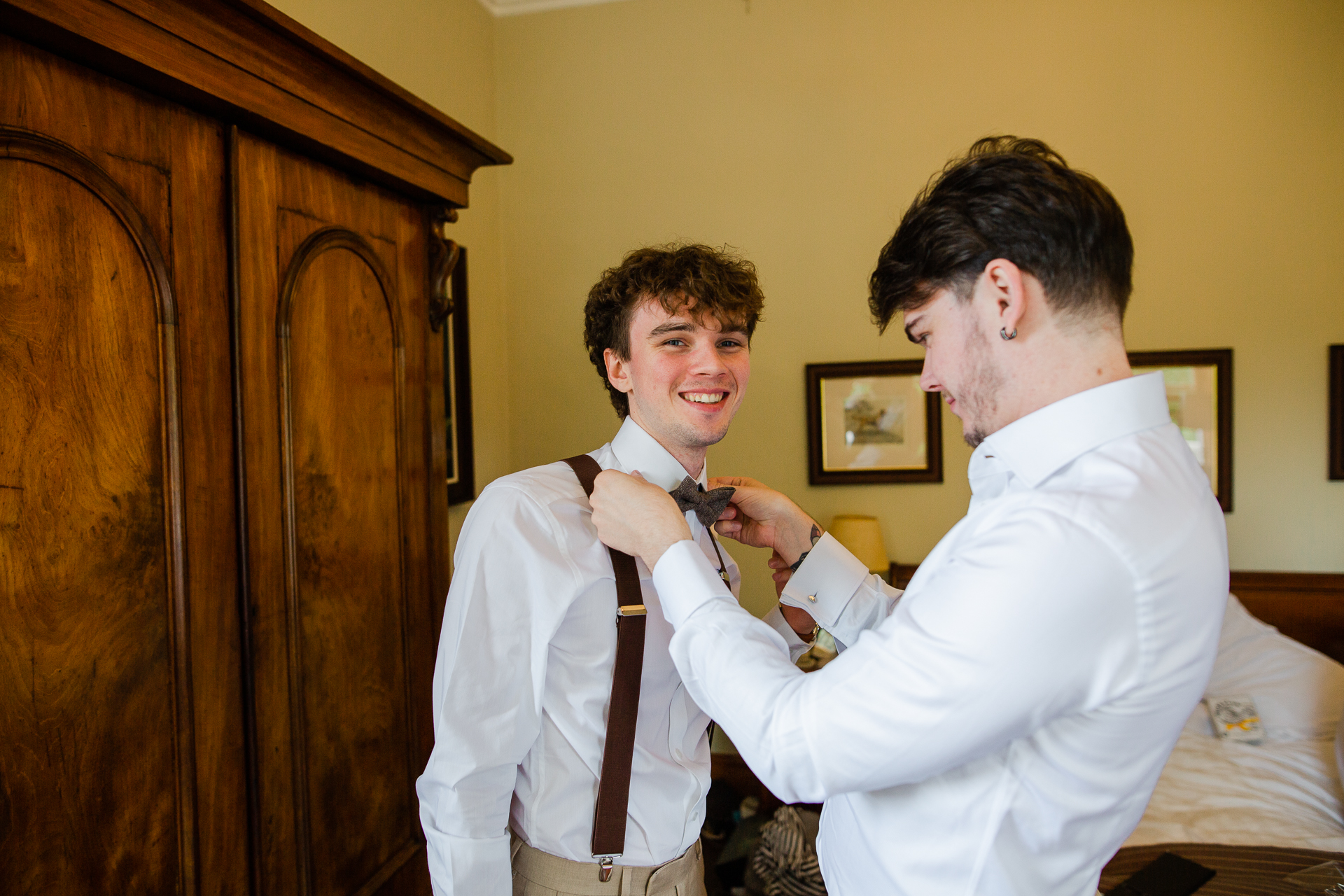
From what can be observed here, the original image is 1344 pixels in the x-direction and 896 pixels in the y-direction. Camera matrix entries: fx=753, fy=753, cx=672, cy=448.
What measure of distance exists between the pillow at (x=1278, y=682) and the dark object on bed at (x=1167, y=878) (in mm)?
843

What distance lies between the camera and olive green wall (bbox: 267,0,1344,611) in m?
3.03

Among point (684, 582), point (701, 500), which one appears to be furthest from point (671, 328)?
point (684, 582)

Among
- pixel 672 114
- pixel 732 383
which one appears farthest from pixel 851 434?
pixel 732 383

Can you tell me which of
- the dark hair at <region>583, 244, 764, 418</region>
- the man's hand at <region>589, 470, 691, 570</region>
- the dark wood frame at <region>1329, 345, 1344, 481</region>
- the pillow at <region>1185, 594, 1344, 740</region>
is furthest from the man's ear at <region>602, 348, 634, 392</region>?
the dark wood frame at <region>1329, 345, 1344, 481</region>

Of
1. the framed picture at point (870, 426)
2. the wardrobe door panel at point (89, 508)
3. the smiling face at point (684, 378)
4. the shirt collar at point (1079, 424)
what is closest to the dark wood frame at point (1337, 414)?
the framed picture at point (870, 426)

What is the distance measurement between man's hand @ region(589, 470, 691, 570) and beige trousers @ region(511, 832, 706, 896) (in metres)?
0.54

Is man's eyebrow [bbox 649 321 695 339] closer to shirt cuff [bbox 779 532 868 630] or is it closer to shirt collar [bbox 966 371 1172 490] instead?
shirt cuff [bbox 779 532 868 630]

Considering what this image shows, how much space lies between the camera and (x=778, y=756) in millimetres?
787

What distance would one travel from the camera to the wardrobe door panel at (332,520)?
1.31m

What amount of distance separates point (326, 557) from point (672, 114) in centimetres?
265

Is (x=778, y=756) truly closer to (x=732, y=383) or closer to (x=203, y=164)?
(x=732, y=383)

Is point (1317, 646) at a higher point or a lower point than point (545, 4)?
lower

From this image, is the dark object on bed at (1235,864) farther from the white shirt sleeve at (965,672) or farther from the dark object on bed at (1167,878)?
the white shirt sleeve at (965,672)

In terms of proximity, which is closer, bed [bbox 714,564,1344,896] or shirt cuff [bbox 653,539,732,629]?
shirt cuff [bbox 653,539,732,629]
